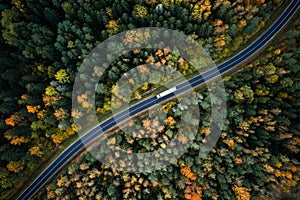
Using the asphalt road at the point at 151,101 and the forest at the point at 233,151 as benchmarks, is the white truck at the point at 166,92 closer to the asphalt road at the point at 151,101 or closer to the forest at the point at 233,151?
the asphalt road at the point at 151,101

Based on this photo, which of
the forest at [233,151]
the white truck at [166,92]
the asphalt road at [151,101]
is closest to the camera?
the forest at [233,151]

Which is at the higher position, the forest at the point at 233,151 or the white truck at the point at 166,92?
the white truck at the point at 166,92

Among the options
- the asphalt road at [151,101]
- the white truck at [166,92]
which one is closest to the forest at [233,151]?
the asphalt road at [151,101]

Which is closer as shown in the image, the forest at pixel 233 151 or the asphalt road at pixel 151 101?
the forest at pixel 233 151

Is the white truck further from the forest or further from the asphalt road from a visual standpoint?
the forest

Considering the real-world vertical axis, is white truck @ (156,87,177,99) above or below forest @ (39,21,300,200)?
above

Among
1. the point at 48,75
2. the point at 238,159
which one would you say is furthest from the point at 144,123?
the point at 48,75

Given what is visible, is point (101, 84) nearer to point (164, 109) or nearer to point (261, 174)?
point (164, 109)

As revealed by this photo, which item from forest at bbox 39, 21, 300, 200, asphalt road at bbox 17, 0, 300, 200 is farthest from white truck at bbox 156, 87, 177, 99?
forest at bbox 39, 21, 300, 200

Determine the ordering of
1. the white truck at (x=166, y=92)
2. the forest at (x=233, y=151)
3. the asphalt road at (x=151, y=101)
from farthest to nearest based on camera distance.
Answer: the white truck at (x=166, y=92) → the asphalt road at (x=151, y=101) → the forest at (x=233, y=151)
